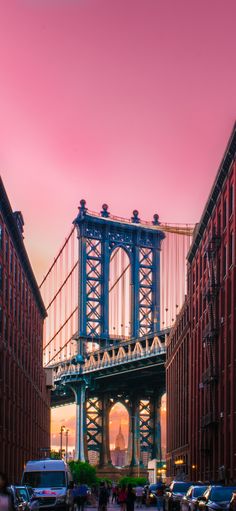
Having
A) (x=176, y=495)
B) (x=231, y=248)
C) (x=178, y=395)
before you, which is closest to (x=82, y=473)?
(x=178, y=395)

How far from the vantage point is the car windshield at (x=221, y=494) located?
35719mm

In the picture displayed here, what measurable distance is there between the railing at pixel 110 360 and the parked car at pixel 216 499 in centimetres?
9825

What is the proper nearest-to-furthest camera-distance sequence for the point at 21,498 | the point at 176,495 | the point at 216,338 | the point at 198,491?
the point at 21,498 < the point at 198,491 < the point at 176,495 < the point at 216,338

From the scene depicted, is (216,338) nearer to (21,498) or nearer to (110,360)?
(21,498)

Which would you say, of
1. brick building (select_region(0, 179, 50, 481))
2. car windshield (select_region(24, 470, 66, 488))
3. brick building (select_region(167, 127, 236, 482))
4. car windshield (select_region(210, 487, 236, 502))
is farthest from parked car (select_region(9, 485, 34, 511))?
brick building (select_region(0, 179, 50, 481))

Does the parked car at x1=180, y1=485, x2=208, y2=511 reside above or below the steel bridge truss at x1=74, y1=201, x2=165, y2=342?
below

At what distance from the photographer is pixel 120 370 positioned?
14538 cm

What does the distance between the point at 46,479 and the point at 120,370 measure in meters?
103

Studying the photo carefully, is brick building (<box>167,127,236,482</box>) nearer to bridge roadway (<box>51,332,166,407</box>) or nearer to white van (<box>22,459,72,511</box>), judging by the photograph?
white van (<box>22,459,72,511</box>)

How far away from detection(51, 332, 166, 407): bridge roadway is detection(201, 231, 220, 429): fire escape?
59.7 metres

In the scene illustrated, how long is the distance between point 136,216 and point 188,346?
64.9 metres

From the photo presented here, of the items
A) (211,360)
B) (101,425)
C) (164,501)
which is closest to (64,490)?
(164,501)

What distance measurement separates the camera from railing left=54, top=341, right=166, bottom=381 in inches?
5394

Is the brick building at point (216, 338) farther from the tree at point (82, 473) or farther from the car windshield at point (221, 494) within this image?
the tree at point (82, 473)
